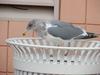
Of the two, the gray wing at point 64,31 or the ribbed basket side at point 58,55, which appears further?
the gray wing at point 64,31

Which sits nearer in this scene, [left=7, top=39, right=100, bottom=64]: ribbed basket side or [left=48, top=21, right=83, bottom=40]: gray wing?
[left=7, top=39, right=100, bottom=64]: ribbed basket side

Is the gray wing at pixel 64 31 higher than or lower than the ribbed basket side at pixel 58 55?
higher

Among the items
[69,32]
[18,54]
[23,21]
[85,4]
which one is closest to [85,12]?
[85,4]

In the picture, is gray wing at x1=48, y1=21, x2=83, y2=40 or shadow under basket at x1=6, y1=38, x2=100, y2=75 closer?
shadow under basket at x1=6, y1=38, x2=100, y2=75

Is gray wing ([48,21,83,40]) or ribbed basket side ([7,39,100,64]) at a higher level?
Result: gray wing ([48,21,83,40])

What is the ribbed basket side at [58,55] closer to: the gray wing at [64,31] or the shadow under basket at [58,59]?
the shadow under basket at [58,59]

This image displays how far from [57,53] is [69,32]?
0.15 metres

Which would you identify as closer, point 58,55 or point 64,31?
point 58,55

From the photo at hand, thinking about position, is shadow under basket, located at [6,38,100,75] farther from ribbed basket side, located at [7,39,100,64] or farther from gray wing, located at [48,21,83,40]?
gray wing, located at [48,21,83,40]

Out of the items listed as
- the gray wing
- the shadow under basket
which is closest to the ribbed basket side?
the shadow under basket

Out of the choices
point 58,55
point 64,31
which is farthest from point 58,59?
point 64,31

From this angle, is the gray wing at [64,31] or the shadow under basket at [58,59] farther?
the gray wing at [64,31]

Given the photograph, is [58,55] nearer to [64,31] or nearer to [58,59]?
[58,59]

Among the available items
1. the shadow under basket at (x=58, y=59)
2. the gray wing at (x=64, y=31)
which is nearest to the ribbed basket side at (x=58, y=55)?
the shadow under basket at (x=58, y=59)
